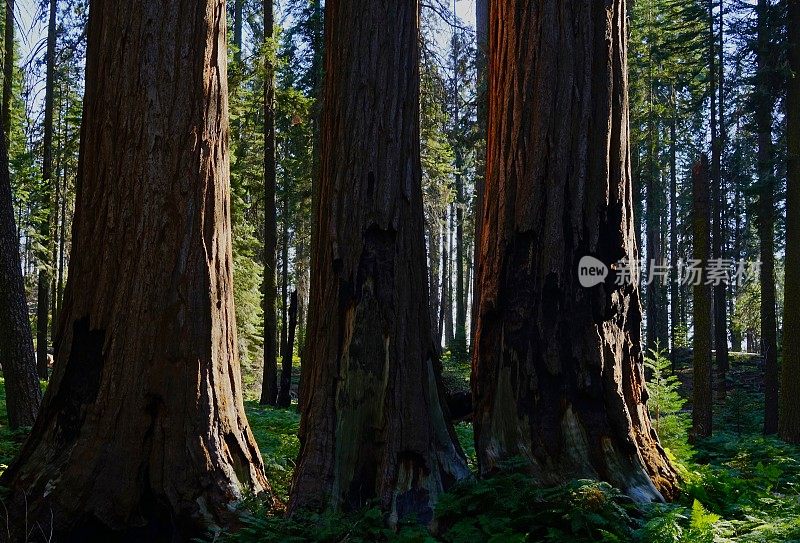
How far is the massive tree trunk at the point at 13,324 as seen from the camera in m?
7.52

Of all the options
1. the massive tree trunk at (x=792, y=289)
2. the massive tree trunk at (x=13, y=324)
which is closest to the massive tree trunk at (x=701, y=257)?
the massive tree trunk at (x=792, y=289)

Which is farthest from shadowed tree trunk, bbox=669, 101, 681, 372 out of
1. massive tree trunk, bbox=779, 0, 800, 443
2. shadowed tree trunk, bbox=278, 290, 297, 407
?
shadowed tree trunk, bbox=278, 290, 297, 407

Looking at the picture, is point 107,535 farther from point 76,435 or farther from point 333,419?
point 333,419

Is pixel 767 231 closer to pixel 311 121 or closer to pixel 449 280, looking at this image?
pixel 311 121

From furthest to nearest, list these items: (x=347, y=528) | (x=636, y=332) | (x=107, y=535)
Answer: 1. (x=636, y=332)
2. (x=107, y=535)
3. (x=347, y=528)

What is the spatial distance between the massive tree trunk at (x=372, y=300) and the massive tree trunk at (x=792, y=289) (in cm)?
1092

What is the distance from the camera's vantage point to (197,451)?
4539 millimetres

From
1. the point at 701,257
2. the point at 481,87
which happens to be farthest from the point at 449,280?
the point at 701,257

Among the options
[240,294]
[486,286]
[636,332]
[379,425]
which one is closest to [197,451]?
[379,425]

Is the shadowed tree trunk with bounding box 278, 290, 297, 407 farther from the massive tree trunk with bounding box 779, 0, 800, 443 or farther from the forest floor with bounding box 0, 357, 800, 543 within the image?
the forest floor with bounding box 0, 357, 800, 543

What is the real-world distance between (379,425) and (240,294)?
42.5ft

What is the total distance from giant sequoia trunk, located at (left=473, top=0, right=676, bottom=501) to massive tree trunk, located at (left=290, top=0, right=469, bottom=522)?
19.6 inches

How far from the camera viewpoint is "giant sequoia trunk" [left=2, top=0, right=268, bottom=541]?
440cm

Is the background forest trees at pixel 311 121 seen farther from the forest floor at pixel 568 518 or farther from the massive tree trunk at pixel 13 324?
the forest floor at pixel 568 518
